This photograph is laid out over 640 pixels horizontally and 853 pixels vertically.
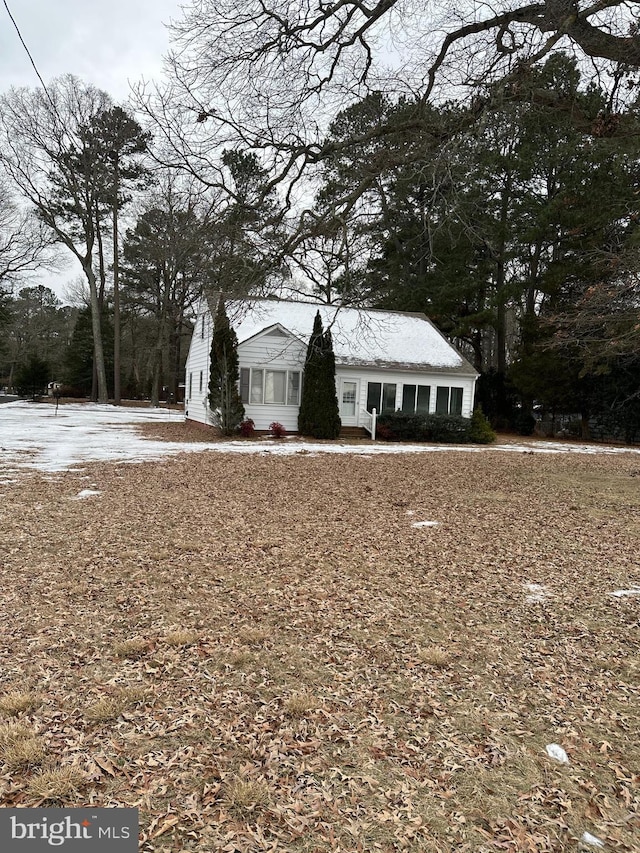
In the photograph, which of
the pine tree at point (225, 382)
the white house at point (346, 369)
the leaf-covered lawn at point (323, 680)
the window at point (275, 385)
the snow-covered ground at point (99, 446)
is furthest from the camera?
the window at point (275, 385)

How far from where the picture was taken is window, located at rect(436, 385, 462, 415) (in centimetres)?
1953

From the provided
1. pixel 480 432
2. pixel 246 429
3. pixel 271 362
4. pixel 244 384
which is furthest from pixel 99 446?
pixel 480 432

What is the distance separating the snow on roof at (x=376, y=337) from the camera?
18.5 metres

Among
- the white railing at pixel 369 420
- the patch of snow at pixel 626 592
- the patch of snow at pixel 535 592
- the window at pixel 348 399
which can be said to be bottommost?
the patch of snow at pixel 535 592

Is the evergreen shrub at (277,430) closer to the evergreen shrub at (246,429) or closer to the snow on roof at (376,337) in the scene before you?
the evergreen shrub at (246,429)

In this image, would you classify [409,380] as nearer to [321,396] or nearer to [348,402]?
[348,402]

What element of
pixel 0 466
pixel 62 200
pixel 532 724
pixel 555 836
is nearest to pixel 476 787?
pixel 555 836

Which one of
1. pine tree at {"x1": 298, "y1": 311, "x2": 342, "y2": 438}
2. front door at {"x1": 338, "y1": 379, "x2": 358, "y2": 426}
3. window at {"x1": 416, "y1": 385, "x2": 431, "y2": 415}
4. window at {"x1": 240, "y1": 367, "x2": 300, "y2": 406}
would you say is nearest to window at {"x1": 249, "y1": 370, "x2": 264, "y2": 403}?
window at {"x1": 240, "y1": 367, "x2": 300, "y2": 406}

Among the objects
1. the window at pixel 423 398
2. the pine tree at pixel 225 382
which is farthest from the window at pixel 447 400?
the pine tree at pixel 225 382

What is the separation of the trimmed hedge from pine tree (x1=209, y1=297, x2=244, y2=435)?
509 cm

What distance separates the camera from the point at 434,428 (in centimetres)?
1842

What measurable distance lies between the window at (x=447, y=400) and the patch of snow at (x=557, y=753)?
691 inches

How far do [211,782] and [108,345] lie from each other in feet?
132

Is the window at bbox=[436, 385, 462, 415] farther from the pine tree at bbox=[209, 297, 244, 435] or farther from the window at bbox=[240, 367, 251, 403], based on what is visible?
the pine tree at bbox=[209, 297, 244, 435]
